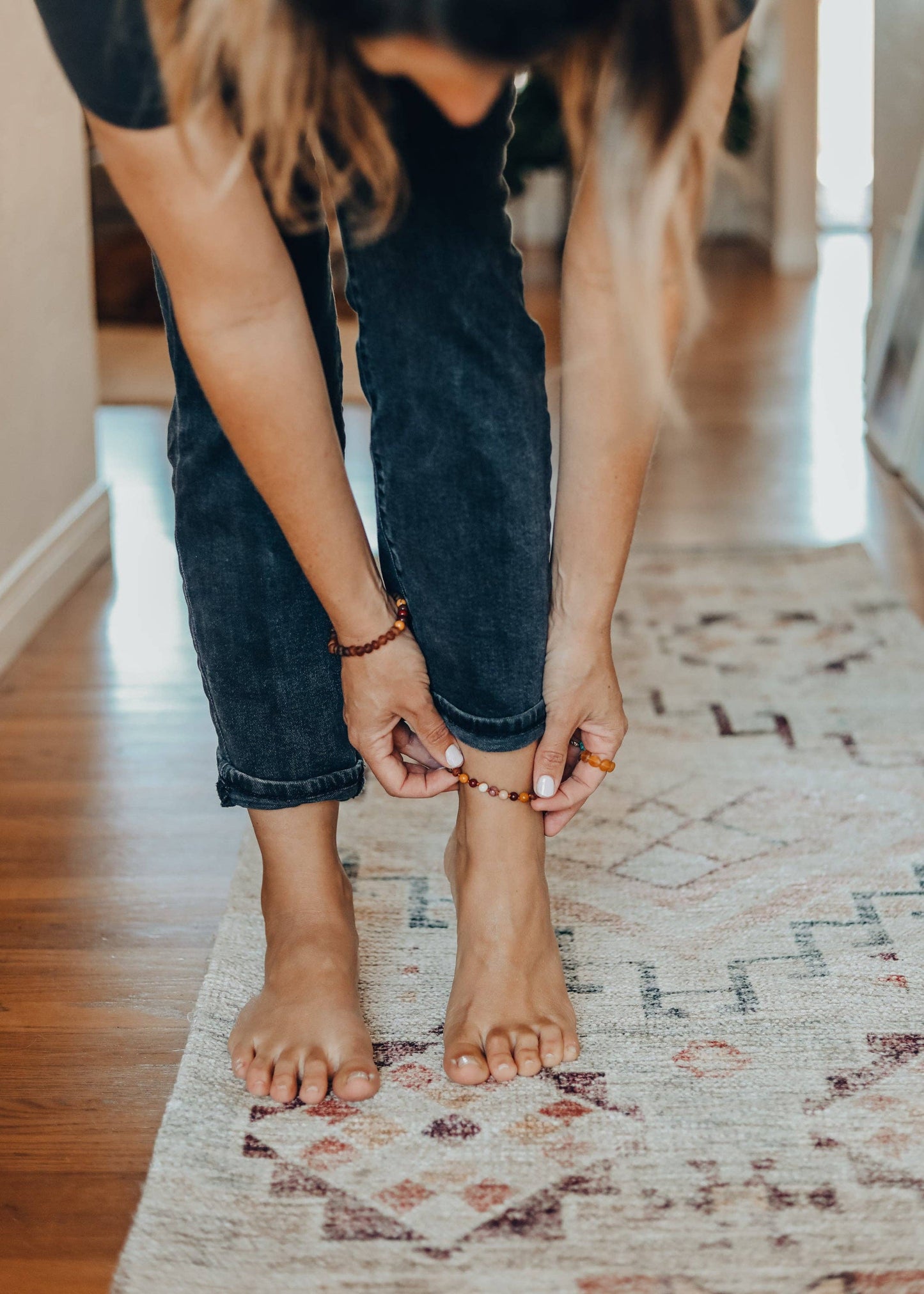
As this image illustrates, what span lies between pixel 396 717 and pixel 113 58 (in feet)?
1.48

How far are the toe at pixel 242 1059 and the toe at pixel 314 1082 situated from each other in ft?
0.14

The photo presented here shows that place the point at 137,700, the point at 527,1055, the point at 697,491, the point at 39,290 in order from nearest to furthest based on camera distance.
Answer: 1. the point at 527,1055
2. the point at 137,700
3. the point at 39,290
4. the point at 697,491

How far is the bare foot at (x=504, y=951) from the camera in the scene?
0.91m

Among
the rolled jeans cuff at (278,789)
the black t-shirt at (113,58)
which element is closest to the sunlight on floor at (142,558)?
the rolled jeans cuff at (278,789)

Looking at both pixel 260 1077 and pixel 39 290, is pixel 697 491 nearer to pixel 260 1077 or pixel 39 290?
pixel 39 290

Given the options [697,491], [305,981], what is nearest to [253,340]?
[305,981]

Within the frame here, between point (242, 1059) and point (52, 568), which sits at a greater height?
point (242, 1059)

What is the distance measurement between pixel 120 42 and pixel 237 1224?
666mm

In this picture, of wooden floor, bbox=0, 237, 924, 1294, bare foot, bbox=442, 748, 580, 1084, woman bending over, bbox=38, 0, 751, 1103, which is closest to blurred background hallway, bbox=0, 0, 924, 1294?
wooden floor, bbox=0, 237, 924, 1294

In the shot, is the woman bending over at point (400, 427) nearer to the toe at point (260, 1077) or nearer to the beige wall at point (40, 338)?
the toe at point (260, 1077)

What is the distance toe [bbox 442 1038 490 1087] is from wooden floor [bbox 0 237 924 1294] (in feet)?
0.67

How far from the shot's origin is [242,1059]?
0.91 m

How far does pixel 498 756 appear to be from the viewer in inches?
36.0

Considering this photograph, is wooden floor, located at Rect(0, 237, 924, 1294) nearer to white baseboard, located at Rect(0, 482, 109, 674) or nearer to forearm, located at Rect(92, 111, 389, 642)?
white baseboard, located at Rect(0, 482, 109, 674)
